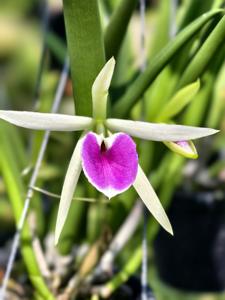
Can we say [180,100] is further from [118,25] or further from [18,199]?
[18,199]

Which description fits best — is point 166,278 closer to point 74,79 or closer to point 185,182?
point 185,182

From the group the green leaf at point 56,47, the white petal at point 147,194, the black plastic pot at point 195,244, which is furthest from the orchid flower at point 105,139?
the green leaf at point 56,47

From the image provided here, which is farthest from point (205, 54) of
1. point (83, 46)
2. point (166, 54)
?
point (83, 46)

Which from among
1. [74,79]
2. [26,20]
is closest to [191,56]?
Answer: [74,79]

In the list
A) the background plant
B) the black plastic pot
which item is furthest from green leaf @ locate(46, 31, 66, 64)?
the black plastic pot

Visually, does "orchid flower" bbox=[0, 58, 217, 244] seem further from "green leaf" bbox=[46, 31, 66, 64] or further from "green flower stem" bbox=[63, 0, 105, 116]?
"green leaf" bbox=[46, 31, 66, 64]

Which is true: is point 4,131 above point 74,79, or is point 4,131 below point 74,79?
below
